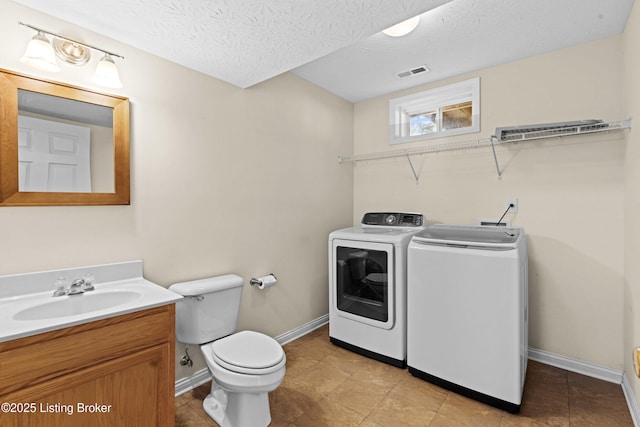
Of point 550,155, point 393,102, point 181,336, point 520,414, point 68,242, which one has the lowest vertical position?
point 520,414

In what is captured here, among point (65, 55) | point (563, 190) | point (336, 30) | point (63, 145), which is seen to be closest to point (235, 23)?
point (336, 30)

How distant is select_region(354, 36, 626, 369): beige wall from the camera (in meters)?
2.11

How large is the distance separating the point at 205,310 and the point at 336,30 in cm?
175

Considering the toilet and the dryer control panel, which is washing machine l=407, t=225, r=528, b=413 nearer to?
the dryer control panel

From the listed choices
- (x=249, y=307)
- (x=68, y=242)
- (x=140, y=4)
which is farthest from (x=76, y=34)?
(x=249, y=307)

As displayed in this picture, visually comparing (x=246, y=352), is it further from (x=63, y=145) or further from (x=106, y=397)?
(x=63, y=145)

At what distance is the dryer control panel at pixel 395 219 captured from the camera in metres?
2.66

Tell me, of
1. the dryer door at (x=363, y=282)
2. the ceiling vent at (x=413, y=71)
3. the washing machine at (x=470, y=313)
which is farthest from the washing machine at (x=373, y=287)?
the ceiling vent at (x=413, y=71)

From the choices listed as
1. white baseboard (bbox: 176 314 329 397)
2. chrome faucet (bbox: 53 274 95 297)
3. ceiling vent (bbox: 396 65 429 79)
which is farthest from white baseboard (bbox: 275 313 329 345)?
ceiling vent (bbox: 396 65 429 79)

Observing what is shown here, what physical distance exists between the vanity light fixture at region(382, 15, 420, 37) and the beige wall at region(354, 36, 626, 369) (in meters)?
0.97

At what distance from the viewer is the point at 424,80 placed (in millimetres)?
2834

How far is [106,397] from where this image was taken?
4.06 ft

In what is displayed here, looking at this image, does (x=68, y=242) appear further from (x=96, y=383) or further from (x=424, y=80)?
(x=424, y=80)

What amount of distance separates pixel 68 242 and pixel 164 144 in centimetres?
74
